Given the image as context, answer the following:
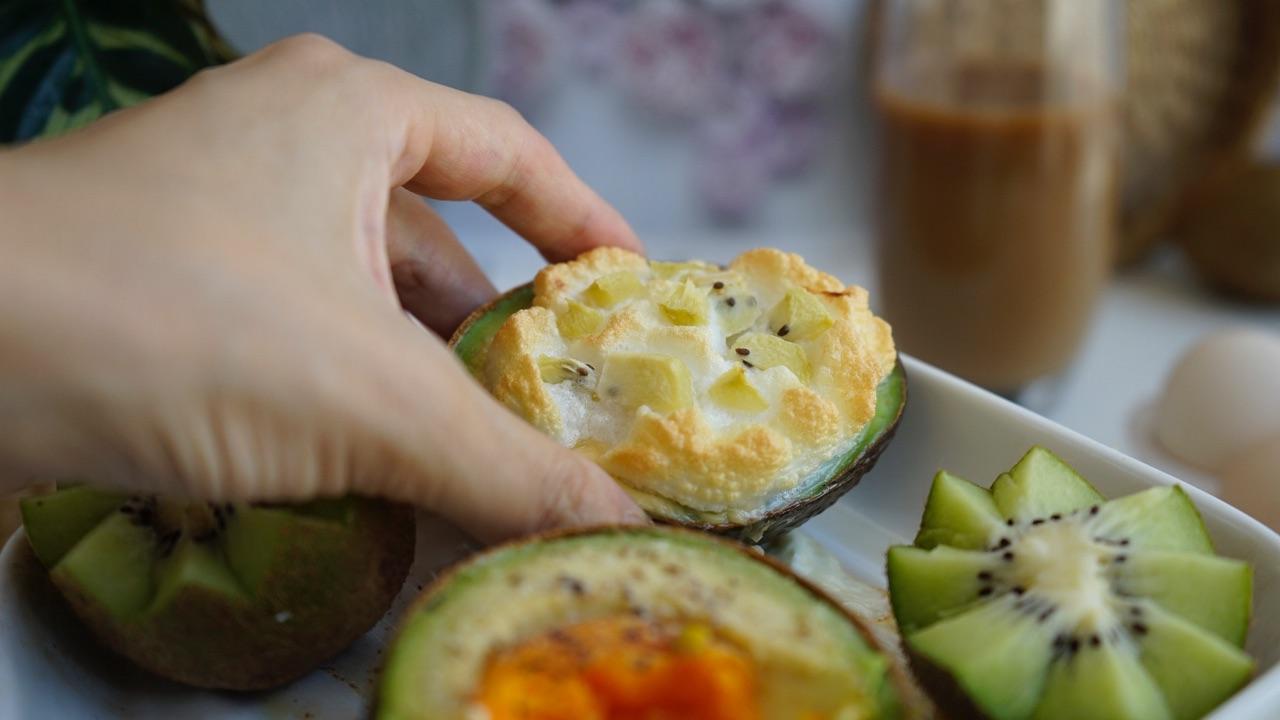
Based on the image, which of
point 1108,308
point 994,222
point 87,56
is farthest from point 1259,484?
point 87,56

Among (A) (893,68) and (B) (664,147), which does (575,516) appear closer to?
(A) (893,68)

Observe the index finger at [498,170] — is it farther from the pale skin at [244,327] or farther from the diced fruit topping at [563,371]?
the diced fruit topping at [563,371]

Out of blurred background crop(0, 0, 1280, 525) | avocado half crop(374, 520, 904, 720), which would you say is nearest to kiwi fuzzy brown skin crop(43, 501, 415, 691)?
avocado half crop(374, 520, 904, 720)

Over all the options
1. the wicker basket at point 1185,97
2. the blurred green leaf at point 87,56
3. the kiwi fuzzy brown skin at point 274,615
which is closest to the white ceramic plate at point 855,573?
the kiwi fuzzy brown skin at point 274,615

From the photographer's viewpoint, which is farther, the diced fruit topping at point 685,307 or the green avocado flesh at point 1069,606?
the diced fruit topping at point 685,307

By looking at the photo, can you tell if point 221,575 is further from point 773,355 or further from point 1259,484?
point 1259,484

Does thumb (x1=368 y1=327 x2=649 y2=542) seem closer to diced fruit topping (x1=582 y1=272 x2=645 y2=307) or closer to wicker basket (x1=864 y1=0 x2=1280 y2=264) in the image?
diced fruit topping (x1=582 y1=272 x2=645 y2=307)
